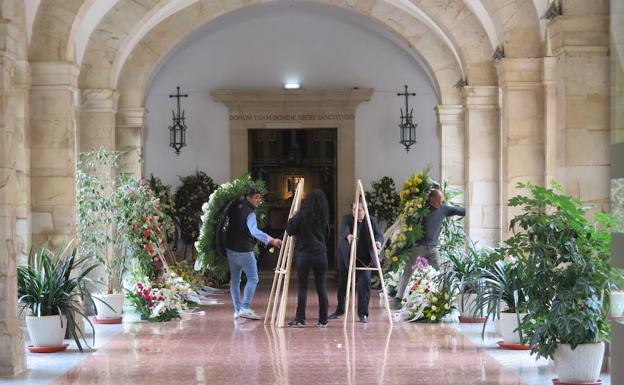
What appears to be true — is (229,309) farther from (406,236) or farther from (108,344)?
(108,344)

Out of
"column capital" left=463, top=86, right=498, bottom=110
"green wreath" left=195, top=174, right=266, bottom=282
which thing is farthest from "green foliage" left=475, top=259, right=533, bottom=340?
"column capital" left=463, top=86, right=498, bottom=110

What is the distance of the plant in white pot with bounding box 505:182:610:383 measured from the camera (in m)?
7.66

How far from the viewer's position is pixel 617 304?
291 inches

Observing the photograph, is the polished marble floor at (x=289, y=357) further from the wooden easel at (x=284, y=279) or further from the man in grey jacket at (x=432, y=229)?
the man in grey jacket at (x=432, y=229)

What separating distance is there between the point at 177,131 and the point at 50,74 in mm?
9035

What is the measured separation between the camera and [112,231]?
1445 cm

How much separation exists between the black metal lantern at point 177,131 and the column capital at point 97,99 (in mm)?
4763

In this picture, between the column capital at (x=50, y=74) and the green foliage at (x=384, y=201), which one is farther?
the green foliage at (x=384, y=201)

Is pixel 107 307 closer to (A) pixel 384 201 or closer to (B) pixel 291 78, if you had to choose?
(A) pixel 384 201

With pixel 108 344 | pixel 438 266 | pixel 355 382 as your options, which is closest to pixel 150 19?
pixel 438 266

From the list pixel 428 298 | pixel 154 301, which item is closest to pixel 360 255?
pixel 428 298

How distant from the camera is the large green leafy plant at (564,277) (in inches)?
302

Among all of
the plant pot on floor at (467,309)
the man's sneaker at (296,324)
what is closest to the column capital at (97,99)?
the man's sneaker at (296,324)

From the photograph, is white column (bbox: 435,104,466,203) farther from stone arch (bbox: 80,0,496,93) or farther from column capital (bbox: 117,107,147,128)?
column capital (bbox: 117,107,147,128)
